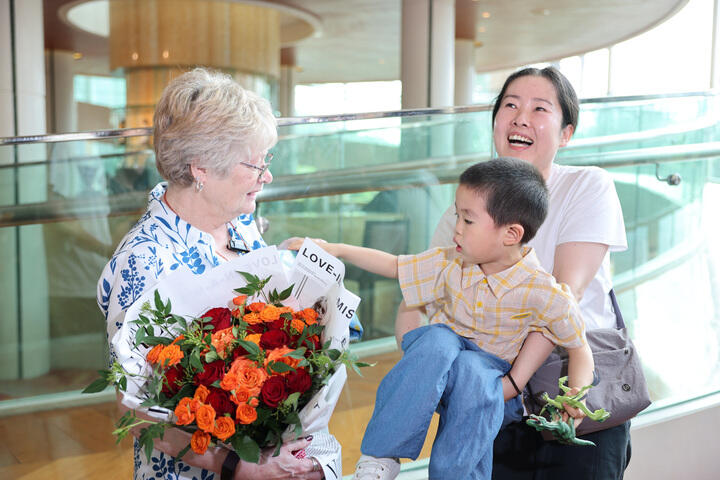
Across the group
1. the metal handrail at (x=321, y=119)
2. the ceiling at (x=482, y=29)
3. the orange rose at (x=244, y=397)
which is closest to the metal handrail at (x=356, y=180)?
the metal handrail at (x=321, y=119)

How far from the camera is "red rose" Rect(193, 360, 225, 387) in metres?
1.29

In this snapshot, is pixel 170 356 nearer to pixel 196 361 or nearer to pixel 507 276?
pixel 196 361

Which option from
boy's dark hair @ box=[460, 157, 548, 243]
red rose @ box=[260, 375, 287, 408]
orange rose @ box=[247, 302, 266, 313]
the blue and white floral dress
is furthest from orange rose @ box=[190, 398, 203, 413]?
boy's dark hair @ box=[460, 157, 548, 243]

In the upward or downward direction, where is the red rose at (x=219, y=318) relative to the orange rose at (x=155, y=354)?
upward

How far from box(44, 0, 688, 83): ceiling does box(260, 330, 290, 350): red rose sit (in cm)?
859

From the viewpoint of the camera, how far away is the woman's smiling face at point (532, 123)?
1852mm

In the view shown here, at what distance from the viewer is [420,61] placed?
9.30 metres

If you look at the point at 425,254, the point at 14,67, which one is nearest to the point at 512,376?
the point at 425,254

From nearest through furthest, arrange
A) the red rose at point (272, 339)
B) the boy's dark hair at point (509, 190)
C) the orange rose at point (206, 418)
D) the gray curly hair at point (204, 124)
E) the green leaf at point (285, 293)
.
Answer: the orange rose at point (206, 418)
the red rose at point (272, 339)
the green leaf at point (285, 293)
the boy's dark hair at point (509, 190)
the gray curly hair at point (204, 124)

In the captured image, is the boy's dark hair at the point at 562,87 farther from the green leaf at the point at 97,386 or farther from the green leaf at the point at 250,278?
the green leaf at the point at 97,386

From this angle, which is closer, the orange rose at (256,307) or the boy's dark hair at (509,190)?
the orange rose at (256,307)

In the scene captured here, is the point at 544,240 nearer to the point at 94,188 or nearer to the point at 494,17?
the point at 94,188

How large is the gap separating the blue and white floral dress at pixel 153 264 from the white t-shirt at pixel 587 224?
0.85 m

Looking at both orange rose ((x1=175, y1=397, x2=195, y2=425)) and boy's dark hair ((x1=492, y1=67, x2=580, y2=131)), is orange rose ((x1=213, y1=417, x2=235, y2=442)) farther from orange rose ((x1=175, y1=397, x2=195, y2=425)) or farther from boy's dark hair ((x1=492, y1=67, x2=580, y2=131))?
boy's dark hair ((x1=492, y1=67, x2=580, y2=131))
